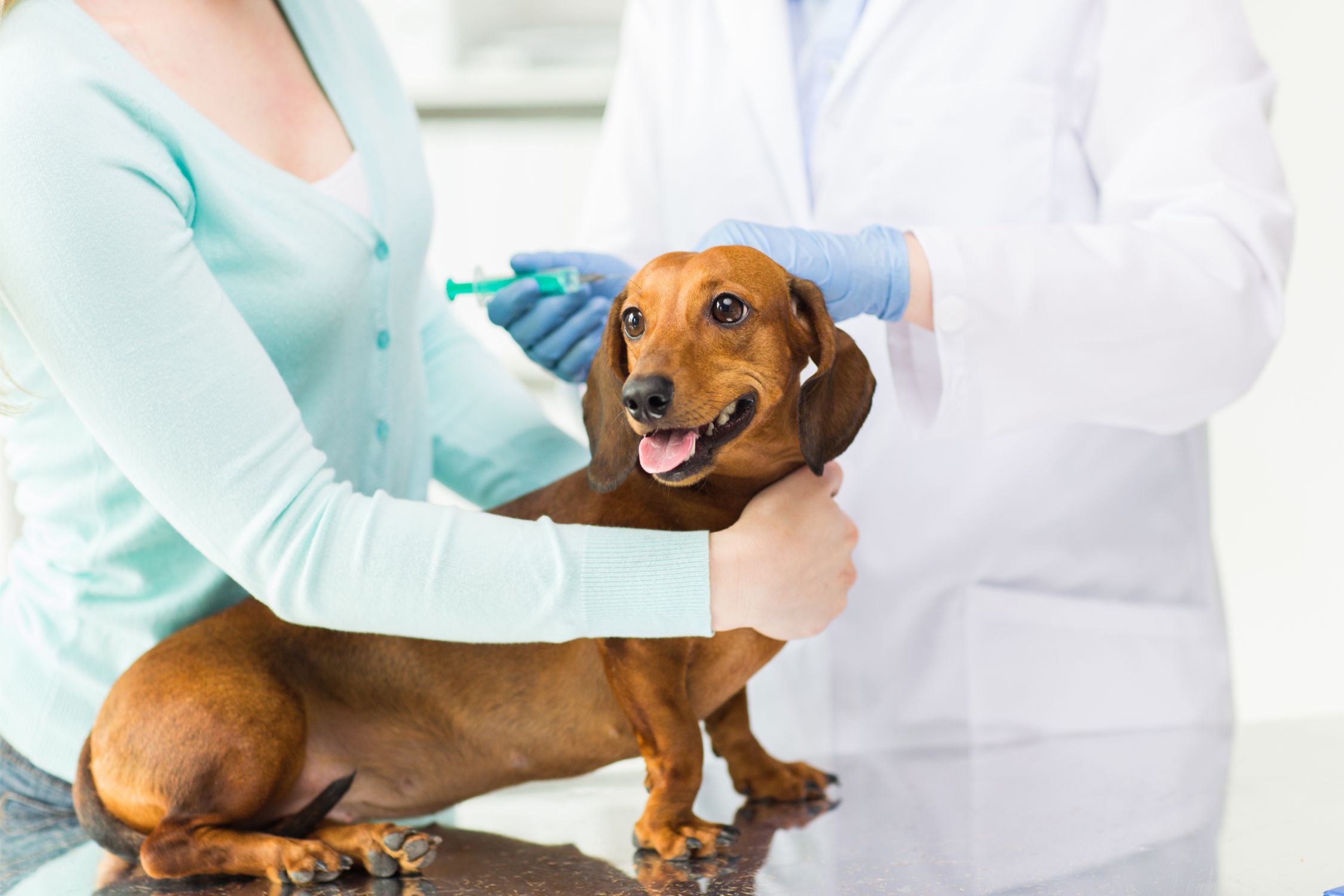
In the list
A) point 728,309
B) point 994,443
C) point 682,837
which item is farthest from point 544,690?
point 994,443

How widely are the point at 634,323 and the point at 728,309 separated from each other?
0.33 feet

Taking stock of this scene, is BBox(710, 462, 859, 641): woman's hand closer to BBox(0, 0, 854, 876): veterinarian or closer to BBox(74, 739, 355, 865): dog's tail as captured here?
BBox(0, 0, 854, 876): veterinarian

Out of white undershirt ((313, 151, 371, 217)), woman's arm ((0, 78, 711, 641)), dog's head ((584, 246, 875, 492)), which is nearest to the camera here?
woman's arm ((0, 78, 711, 641))

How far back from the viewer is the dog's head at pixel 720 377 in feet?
3.30

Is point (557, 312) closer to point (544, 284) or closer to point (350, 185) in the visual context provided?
point (544, 284)

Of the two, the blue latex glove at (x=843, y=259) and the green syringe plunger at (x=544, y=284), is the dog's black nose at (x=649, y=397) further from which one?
the green syringe plunger at (x=544, y=284)

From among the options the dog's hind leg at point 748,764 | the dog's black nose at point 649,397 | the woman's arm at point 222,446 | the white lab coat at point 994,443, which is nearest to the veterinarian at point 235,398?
the woman's arm at point 222,446

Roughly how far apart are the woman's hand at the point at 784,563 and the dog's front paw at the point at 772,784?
20cm

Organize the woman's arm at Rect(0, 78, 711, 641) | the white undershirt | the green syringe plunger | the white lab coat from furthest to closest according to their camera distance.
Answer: the white lab coat, the green syringe plunger, the white undershirt, the woman's arm at Rect(0, 78, 711, 641)

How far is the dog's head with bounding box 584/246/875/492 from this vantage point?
1007 mm

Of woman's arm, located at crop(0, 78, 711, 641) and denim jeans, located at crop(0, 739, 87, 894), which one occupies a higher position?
woman's arm, located at crop(0, 78, 711, 641)

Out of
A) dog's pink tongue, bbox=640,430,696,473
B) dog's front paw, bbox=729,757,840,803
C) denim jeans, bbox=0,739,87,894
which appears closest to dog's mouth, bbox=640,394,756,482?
dog's pink tongue, bbox=640,430,696,473

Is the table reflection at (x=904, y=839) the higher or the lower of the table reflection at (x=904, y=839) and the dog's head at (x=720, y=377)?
the lower

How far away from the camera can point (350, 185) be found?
1.20 m
